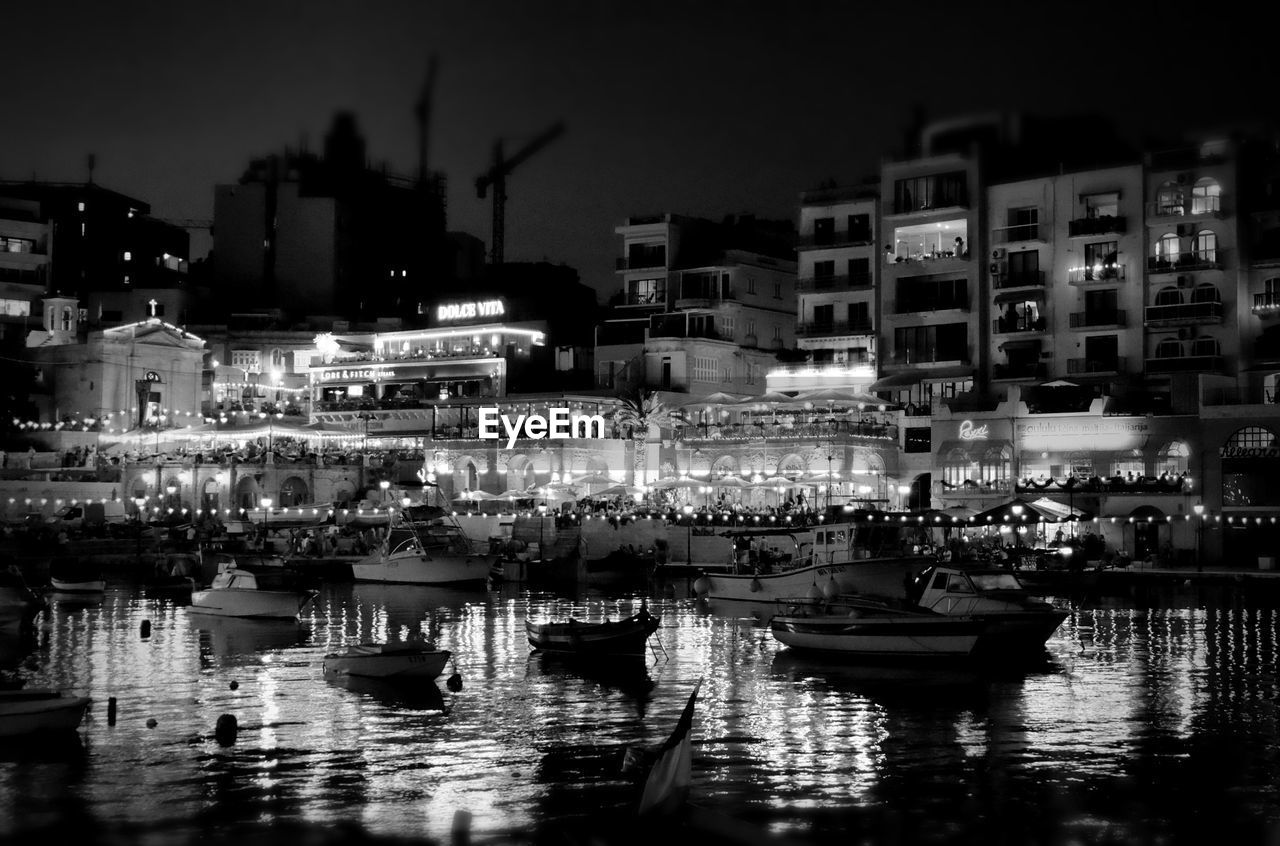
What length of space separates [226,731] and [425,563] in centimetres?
3816

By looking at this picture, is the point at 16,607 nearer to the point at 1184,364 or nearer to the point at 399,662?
the point at 399,662

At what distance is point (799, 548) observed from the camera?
5888 cm

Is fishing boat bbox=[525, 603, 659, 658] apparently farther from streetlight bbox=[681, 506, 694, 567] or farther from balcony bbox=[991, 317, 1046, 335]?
balcony bbox=[991, 317, 1046, 335]

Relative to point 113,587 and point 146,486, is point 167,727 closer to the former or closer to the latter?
point 113,587

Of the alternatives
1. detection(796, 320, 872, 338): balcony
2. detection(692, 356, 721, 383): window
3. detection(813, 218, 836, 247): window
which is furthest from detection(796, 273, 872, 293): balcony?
detection(692, 356, 721, 383): window

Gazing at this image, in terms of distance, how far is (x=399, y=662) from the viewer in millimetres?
36188

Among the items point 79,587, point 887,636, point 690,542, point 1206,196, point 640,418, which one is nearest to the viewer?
point 887,636

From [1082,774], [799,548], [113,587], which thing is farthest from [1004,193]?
[1082,774]

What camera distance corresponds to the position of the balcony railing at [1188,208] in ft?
235

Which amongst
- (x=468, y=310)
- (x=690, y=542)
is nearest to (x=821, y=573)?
(x=690, y=542)

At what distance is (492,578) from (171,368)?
134 feet

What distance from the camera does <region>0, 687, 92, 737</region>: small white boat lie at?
28047 millimetres

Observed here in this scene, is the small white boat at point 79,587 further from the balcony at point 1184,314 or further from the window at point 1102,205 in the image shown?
the balcony at point 1184,314

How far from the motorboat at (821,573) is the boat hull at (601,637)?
26.4 ft
